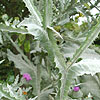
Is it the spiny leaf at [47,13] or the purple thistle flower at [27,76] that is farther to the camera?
the purple thistle flower at [27,76]

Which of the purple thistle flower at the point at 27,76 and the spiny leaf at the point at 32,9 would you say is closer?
the spiny leaf at the point at 32,9

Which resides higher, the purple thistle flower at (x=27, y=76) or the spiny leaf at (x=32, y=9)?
the spiny leaf at (x=32, y=9)

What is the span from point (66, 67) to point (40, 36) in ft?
0.27

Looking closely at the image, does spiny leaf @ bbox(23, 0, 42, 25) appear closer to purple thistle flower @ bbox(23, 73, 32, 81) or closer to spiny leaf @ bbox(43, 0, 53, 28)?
spiny leaf @ bbox(43, 0, 53, 28)

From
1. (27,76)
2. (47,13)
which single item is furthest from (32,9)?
(27,76)

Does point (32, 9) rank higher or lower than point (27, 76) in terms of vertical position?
higher

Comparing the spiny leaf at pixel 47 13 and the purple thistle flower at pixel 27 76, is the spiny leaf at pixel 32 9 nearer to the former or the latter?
the spiny leaf at pixel 47 13

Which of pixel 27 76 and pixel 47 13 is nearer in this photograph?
pixel 47 13

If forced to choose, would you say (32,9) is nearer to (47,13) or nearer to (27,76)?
(47,13)

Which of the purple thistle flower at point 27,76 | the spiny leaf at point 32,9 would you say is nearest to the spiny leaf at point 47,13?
the spiny leaf at point 32,9

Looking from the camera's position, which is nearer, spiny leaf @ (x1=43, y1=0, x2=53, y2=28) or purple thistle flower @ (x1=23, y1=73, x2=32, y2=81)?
spiny leaf @ (x1=43, y1=0, x2=53, y2=28)

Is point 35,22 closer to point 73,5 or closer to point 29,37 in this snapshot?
point 73,5

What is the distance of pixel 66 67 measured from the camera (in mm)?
387

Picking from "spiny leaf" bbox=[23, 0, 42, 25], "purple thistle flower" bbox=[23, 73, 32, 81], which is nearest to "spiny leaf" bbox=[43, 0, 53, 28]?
"spiny leaf" bbox=[23, 0, 42, 25]
